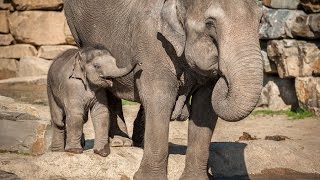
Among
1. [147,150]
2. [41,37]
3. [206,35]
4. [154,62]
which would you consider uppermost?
[206,35]

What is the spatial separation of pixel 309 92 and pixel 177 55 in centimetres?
666

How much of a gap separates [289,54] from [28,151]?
5659mm

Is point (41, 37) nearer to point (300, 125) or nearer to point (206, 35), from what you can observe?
point (300, 125)

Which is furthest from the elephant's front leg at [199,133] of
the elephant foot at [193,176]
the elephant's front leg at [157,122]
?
the elephant's front leg at [157,122]

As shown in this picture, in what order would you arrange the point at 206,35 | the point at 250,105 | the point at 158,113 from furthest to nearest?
1. the point at 158,113
2. the point at 206,35
3. the point at 250,105

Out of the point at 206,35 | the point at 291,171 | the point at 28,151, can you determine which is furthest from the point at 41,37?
the point at 206,35

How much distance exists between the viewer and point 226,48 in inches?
213

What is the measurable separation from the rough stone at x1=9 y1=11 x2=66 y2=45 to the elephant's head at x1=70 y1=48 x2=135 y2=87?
33.0ft

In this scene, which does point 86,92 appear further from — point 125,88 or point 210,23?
point 210,23

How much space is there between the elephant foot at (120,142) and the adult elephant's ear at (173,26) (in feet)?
5.85

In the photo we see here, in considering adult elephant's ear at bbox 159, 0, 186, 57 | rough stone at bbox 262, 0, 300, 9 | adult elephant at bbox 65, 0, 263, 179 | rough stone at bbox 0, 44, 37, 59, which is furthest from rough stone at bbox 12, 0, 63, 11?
adult elephant's ear at bbox 159, 0, 186, 57

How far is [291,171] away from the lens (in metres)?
7.65

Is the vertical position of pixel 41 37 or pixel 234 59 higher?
Answer: pixel 234 59

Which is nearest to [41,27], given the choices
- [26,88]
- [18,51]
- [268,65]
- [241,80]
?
[18,51]
